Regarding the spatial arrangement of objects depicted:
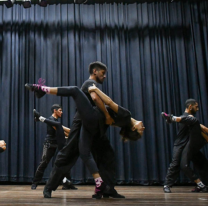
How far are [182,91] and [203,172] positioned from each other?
2.33 meters

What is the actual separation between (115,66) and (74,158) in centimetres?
365

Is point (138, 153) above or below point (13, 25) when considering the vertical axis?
below

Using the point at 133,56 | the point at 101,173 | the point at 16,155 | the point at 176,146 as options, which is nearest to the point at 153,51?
the point at 133,56

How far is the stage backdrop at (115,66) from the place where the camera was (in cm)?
549

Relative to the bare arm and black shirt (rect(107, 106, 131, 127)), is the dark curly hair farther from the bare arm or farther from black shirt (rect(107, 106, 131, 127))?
the bare arm

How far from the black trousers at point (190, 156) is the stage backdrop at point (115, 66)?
1726 mm

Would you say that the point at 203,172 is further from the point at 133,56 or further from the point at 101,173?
the point at 133,56

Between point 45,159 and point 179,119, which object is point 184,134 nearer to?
point 179,119

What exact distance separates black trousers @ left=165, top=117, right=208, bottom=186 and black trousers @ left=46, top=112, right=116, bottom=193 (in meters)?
1.20

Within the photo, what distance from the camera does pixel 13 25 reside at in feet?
19.9

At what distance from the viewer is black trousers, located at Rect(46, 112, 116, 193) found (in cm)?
249

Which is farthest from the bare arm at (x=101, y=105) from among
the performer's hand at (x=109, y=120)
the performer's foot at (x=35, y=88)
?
the performer's foot at (x=35, y=88)

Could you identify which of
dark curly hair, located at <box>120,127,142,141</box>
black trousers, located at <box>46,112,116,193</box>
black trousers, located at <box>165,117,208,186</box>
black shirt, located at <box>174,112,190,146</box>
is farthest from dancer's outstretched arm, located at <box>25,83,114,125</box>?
black shirt, located at <box>174,112,190,146</box>

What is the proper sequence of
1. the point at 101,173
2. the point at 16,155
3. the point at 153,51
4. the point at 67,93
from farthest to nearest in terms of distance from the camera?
1. the point at 153,51
2. the point at 16,155
3. the point at 101,173
4. the point at 67,93
